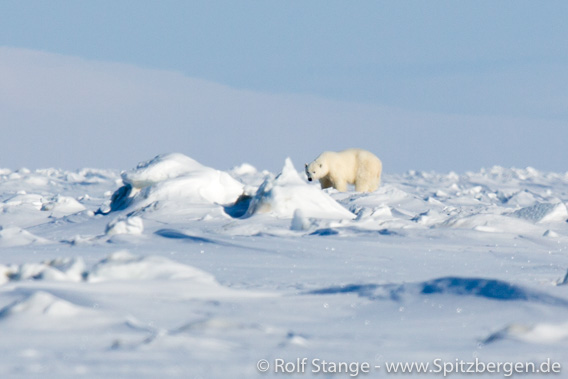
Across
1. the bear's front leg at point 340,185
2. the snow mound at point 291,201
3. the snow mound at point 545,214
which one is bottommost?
the bear's front leg at point 340,185

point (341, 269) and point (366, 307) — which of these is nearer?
point (366, 307)

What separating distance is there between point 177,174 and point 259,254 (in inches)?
145

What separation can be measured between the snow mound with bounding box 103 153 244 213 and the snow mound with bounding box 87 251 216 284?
4048mm

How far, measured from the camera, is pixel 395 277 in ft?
14.2

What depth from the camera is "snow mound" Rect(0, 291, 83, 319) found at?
2.86 metres

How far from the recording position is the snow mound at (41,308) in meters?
2.86

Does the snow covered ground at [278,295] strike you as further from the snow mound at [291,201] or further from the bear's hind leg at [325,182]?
the bear's hind leg at [325,182]

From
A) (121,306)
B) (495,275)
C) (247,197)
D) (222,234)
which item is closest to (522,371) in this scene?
(121,306)

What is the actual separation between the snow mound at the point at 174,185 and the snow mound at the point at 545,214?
3.00 m

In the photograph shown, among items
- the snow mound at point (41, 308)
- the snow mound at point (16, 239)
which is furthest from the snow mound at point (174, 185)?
the snow mound at point (41, 308)

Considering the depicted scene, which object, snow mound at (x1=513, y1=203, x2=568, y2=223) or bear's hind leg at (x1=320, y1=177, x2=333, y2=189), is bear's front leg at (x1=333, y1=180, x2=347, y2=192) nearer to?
bear's hind leg at (x1=320, y1=177, x2=333, y2=189)

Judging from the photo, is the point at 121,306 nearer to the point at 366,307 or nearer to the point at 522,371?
the point at 366,307

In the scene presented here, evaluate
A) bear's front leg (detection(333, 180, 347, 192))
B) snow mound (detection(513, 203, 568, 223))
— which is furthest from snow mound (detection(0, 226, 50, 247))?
bear's front leg (detection(333, 180, 347, 192))

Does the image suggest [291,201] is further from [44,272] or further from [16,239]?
[44,272]
